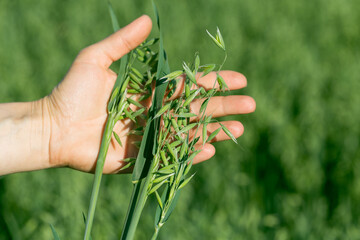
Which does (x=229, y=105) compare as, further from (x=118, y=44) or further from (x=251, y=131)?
(x=251, y=131)

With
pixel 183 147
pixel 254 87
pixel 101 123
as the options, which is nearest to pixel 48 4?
pixel 254 87

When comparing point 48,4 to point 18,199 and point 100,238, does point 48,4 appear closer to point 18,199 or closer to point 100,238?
point 18,199

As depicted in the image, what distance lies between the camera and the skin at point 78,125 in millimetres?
1613

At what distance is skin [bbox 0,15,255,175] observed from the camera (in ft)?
5.29


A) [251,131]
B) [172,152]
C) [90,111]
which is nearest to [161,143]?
[172,152]

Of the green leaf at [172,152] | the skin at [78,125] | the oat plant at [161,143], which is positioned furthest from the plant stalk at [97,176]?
the skin at [78,125]

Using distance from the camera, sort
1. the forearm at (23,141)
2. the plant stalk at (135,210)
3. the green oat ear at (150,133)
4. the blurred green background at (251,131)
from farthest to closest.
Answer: the blurred green background at (251,131), the forearm at (23,141), the green oat ear at (150,133), the plant stalk at (135,210)

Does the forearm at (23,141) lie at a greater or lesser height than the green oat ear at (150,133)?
lesser

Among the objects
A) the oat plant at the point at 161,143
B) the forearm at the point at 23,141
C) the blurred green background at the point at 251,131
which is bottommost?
the blurred green background at the point at 251,131

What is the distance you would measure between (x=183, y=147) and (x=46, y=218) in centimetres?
127

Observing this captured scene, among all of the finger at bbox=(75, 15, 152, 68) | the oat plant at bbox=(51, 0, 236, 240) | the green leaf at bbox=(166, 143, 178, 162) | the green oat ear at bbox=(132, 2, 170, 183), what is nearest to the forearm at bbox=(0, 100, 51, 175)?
the finger at bbox=(75, 15, 152, 68)

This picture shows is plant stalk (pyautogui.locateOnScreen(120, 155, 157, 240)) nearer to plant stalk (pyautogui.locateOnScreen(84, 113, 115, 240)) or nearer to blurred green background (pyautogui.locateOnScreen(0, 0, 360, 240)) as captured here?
plant stalk (pyautogui.locateOnScreen(84, 113, 115, 240))

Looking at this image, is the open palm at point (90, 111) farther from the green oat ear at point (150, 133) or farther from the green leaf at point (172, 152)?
the green leaf at point (172, 152)

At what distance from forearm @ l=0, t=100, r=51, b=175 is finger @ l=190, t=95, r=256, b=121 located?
552mm
